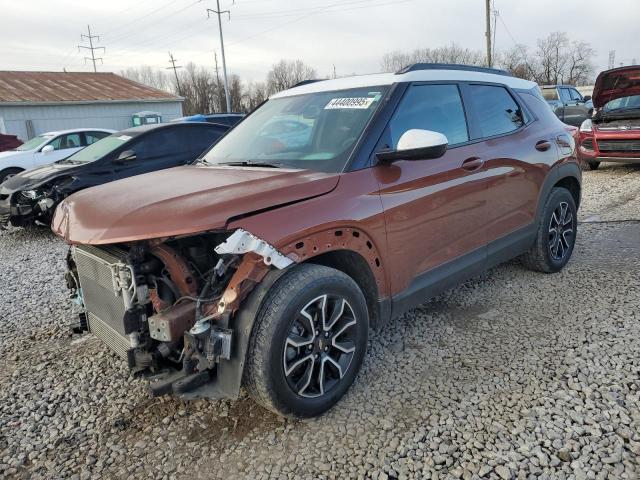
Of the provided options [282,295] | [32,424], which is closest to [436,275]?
[282,295]

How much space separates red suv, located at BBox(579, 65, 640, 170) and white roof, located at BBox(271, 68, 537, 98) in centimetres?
674

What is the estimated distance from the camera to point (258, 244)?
234cm

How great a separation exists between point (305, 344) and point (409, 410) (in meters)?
0.72

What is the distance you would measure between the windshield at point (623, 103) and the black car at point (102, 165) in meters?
8.50

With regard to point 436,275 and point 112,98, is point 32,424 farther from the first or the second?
point 112,98

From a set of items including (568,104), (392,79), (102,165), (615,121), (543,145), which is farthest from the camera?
(568,104)

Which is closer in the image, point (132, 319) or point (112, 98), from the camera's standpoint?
point (132, 319)

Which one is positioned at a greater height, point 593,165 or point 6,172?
point 6,172

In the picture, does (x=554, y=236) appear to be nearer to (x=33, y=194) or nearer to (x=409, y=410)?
(x=409, y=410)

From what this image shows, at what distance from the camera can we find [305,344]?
259cm

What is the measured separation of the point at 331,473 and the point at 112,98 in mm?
31612

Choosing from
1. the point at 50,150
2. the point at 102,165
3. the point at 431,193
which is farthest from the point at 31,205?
the point at 431,193

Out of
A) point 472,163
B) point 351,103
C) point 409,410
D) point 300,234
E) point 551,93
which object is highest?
point 551,93

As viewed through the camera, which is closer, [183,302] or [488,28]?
[183,302]
